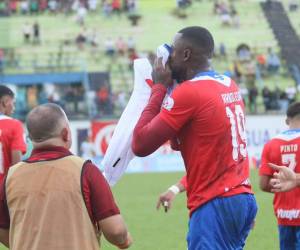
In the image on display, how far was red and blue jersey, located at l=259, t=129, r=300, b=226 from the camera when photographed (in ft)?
24.3

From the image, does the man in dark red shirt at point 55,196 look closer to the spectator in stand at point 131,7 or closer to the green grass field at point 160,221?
the green grass field at point 160,221

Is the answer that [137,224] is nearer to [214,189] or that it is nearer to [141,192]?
[141,192]

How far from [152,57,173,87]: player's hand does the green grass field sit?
5.98 metres

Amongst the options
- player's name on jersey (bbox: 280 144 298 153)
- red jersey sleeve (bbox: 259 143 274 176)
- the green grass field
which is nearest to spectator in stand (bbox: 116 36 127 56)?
the green grass field

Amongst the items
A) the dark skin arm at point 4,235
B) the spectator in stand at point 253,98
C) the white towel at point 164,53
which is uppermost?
the white towel at point 164,53

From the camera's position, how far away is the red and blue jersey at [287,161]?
24.3 feet

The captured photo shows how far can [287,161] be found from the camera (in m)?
7.43

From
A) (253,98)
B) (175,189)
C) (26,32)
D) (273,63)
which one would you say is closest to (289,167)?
(175,189)

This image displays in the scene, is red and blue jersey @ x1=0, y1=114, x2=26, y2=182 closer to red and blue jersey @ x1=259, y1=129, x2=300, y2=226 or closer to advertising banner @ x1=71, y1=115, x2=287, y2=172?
red and blue jersey @ x1=259, y1=129, x2=300, y2=226

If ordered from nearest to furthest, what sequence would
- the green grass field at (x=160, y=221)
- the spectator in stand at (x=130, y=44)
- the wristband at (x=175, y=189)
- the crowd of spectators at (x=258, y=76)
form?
the wristband at (x=175, y=189), the green grass field at (x=160, y=221), the crowd of spectators at (x=258, y=76), the spectator in stand at (x=130, y=44)

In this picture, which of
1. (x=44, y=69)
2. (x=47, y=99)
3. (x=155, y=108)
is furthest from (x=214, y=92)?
(x=44, y=69)

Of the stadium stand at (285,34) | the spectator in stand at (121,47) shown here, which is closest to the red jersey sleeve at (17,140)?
the stadium stand at (285,34)

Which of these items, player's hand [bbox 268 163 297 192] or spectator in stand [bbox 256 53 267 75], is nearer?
player's hand [bbox 268 163 297 192]

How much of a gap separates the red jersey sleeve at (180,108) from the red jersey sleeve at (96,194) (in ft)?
2.44
